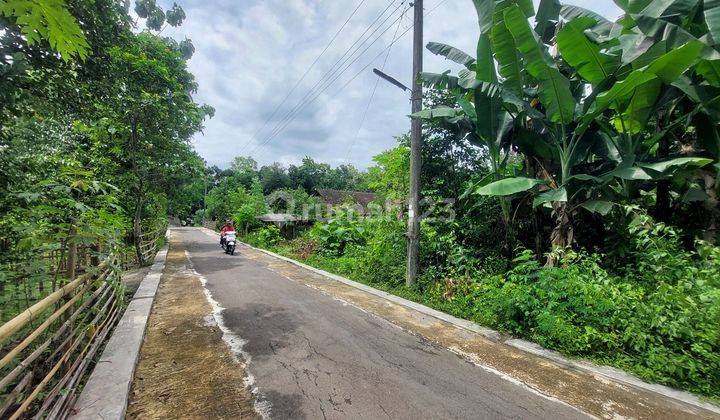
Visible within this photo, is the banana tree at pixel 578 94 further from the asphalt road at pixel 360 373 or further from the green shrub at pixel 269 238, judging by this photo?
the green shrub at pixel 269 238

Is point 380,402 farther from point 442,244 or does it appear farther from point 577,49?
point 577,49

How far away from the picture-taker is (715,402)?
128 inches

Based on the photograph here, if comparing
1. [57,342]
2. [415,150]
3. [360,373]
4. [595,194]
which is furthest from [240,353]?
[595,194]

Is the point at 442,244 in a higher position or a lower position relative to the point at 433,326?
higher

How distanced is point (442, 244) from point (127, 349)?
21.2ft

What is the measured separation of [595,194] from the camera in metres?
5.82

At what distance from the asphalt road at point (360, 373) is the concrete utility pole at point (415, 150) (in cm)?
216

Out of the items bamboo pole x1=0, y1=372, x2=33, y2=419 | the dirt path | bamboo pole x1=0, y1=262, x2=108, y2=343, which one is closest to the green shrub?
the dirt path

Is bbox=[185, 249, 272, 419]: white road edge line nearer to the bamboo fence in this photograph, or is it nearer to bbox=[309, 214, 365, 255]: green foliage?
the bamboo fence

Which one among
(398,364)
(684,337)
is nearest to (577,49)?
(684,337)

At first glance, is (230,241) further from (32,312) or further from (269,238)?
(32,312)

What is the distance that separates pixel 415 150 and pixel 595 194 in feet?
11.9

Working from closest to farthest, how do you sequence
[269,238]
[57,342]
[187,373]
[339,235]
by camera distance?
[57,342], [187,373], [339,235], [269,238]

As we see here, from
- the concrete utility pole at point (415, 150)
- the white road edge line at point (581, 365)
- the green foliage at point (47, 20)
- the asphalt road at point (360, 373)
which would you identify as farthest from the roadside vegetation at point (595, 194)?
the green foliage at point (47, 20)
